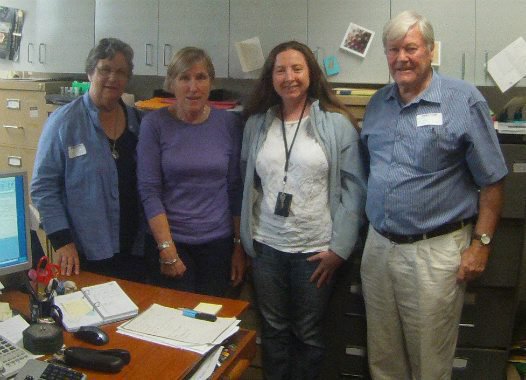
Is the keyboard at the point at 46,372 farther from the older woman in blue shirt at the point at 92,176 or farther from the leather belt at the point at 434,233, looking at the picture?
the leather belt at the point at 434,233

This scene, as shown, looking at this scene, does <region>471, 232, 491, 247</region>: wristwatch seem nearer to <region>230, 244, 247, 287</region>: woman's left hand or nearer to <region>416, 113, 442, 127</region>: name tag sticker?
<region>416, 113, 442, 127</region>: name tag sticker

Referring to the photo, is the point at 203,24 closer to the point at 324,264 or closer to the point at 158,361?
the point at 324,264

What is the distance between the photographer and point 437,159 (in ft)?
5.85

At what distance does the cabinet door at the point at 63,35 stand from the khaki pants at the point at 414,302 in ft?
7.66

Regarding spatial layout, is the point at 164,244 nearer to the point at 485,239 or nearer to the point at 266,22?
the point at 485,239

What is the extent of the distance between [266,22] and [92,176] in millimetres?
1366

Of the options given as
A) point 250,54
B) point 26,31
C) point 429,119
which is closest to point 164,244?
point 429,119

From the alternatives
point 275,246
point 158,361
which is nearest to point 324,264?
point 275,246

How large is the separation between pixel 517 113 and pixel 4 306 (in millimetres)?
2243

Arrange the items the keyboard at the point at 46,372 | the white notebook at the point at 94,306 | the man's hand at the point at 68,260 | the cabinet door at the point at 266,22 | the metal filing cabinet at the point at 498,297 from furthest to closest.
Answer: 1. the cabinet door at the point at 266,22
2. the metal filing cabinet at the point at 498,297
3. the man's hand at the point at 68,260
4. the white notebook at the point at 94,306
5. the keyboard at the point at 46,372

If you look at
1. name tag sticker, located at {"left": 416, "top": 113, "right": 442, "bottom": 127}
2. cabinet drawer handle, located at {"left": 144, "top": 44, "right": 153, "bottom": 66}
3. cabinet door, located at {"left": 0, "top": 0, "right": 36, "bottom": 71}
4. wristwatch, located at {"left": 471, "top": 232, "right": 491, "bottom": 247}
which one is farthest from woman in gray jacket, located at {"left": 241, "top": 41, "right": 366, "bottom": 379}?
cabinet door, located at {"left": 0, "top": 0, "right": 36, "bottom": 71}

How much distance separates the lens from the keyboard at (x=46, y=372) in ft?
4.11

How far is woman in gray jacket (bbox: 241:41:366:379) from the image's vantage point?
6.63 ft

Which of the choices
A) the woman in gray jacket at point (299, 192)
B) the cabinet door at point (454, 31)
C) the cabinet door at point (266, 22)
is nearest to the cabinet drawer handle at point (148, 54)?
the cabinet door at point (266, 22)
